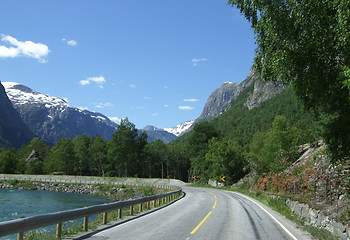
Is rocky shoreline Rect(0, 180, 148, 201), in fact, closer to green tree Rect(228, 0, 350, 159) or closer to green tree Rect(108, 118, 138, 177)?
green tree Rect(108, 118, 138, 177)

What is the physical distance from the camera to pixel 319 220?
1158 centimetres

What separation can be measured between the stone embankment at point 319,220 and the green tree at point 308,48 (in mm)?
3624

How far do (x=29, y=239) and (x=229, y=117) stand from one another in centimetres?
18740

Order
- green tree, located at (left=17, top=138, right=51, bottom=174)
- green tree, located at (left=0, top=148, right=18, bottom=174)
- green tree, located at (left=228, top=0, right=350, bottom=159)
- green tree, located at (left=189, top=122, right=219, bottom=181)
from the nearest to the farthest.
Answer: green tree, located at (left=228, top=0, right=350, bottom=159)
green tree, located at (left=189, top=122, right=219, bottom=181)
green tree, located at (left=0, top=148, right=18, bottom=174)
green tree, located at (left=17, top=138, right=51, bottom=174)

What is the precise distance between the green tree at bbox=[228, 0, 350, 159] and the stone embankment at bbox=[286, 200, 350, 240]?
362 cm

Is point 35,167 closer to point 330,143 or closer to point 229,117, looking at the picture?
point 330,143

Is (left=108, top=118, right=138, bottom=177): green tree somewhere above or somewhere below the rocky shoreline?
above

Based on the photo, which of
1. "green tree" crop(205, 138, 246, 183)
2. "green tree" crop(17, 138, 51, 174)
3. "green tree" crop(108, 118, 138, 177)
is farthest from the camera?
"green tree" crop(17, 138, 51, 174)

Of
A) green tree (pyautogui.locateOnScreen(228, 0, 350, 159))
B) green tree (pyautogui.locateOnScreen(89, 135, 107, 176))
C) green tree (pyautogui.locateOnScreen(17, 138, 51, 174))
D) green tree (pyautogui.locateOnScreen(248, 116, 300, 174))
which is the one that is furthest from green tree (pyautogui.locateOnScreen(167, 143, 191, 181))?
green tree (pyautogui.locateOnScreen(228, 0, 350, 159))

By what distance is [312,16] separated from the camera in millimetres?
9766

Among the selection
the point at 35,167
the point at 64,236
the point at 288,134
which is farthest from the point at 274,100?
the point at 64,236

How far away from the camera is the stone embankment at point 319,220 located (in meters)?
9.17

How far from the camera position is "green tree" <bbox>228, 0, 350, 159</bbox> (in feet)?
31.5

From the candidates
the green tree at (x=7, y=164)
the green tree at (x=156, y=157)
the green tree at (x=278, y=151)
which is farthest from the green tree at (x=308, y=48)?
the green tree at (x=7, y=164)
